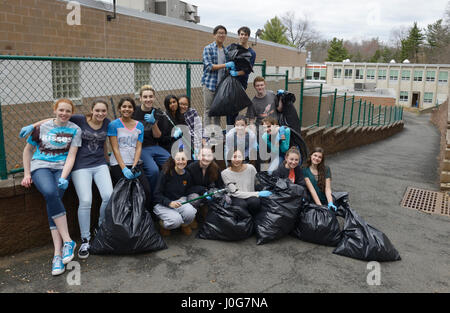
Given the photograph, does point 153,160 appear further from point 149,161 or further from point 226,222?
point 226,222

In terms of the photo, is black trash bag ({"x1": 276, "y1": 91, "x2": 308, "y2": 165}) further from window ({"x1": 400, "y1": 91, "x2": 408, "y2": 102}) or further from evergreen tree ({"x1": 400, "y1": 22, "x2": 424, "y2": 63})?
evergreen tree ({"x1": 400, "y1": 22, "x2": 424, "y2": 63})

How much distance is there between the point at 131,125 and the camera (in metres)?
4.20

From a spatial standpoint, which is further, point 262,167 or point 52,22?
point 52,22

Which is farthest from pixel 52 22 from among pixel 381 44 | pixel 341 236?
pixel 381 44

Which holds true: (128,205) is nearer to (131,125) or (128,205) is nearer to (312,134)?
(131,125)

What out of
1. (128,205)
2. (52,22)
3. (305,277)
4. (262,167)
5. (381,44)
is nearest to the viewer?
(305,277)

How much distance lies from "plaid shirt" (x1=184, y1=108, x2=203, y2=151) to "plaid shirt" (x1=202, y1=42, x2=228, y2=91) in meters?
0.66

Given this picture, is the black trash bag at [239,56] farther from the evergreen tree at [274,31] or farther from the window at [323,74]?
the window at [323,74]

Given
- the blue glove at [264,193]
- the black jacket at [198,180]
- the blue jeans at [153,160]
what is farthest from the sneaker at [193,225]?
the blue glove at [264,193]

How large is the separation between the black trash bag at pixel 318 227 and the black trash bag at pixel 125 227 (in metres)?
1.74

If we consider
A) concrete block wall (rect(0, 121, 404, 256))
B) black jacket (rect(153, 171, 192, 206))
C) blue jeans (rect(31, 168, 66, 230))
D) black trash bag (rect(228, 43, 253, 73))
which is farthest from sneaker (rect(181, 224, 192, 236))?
black trash bag (rect(228, 43, 253, 73))

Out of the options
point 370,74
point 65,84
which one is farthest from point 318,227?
point 370,74

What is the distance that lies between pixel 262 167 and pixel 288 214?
1249 millimetres

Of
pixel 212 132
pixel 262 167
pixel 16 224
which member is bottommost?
pixel 16 224
